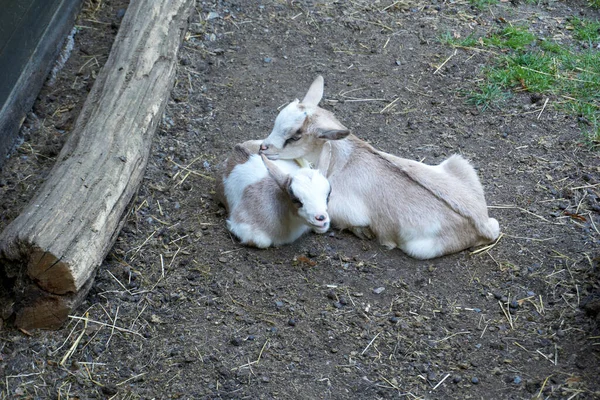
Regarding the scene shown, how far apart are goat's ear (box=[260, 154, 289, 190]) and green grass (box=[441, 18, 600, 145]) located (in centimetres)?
224

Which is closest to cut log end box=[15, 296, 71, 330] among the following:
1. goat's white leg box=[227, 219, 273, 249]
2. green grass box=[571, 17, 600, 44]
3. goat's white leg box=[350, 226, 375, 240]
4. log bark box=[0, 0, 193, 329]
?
log bark box=[0, 0, 193, 329]

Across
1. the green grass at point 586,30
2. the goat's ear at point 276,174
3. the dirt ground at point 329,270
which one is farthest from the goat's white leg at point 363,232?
the green grass at point 586,30

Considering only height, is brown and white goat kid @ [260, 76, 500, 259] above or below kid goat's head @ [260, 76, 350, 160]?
below

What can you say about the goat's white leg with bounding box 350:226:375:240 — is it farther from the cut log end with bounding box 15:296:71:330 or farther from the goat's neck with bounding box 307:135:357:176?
the cut log end with bounding box 15:296:71:330

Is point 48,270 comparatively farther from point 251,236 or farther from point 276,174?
point 276,174

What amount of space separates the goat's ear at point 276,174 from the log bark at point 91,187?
3.19ft

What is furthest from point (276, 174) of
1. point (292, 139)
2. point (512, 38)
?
point (512, 38)

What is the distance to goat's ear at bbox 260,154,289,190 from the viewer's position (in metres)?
4.81

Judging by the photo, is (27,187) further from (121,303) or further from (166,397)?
(166,397)

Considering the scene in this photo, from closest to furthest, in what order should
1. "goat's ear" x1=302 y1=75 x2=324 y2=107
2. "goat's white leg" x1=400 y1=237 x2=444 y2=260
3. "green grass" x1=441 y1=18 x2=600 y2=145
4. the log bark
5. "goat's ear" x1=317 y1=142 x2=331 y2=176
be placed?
the log bark, "goat's white leg" x1=400 y1=237 x2=444 y2=260, "goat's ear" x1=317 y1=142 x2=331 y2=176, "goat's ear" x1=302 y1=75 x2=324 y2=107, "green grass" x1=441 y1=18 x2=600 y2=145

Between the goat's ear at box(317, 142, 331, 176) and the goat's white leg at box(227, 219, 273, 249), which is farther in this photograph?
the goat's ear at box(317, 142, 331, 176)

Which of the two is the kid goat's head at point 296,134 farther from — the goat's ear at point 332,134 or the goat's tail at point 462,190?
the goat's tail at point 462,190

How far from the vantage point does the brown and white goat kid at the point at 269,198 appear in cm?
466

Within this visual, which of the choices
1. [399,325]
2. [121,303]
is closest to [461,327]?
[399,325]
